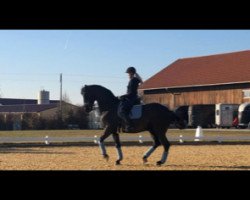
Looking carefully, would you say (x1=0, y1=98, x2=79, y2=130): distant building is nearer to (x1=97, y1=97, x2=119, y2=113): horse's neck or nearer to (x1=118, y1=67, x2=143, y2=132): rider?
(x1=97, y1=97, x2=119, y2=113): horse's neck

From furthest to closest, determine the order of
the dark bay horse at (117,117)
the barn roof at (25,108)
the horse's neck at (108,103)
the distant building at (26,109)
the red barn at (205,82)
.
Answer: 1. the barn roof at (25,108)
2. the red barn at (205,82)
3. the distant building at (26,109)
4. the horse's neck at (108,103)
5. the dark bay horse at (117,117)

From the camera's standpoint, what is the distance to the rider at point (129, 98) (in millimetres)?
10555

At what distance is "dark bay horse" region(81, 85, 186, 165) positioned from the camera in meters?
10.9

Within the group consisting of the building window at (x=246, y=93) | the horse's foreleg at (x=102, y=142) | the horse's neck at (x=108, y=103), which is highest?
the building window at (x=246, y=93)

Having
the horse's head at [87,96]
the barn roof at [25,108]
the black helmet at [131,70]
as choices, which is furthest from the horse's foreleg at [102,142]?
the barn roof at [25,108]

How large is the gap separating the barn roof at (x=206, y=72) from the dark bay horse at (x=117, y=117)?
37234mm

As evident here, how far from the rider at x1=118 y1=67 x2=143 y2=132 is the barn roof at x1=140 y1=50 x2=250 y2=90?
37.7 meters

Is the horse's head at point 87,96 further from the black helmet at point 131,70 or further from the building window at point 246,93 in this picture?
the building window at point 246,93

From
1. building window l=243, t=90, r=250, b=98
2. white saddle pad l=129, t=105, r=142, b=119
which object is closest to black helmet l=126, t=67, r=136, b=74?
white saddle pad l=129, t=105, r=142, b=119

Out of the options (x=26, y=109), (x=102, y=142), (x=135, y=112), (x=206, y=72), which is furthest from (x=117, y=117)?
(x=26, y=109)

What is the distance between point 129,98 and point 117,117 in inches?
21.1

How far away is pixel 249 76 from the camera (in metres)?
46.8
